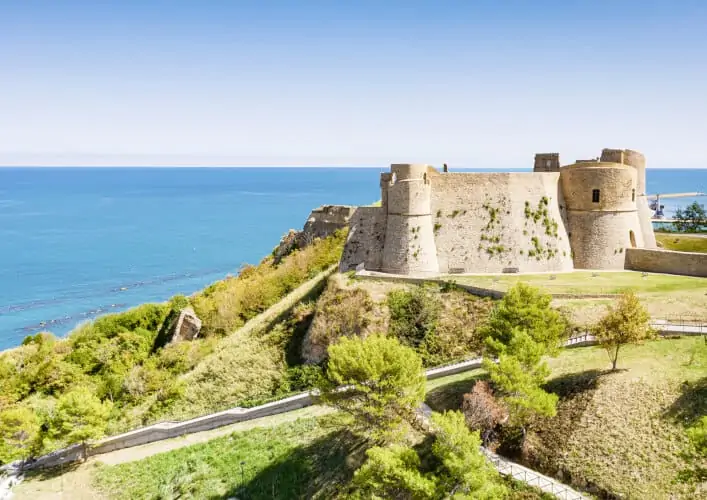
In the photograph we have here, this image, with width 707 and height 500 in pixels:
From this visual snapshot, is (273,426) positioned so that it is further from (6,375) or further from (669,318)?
(6,375)

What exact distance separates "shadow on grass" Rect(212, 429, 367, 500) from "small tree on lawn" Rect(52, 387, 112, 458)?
8.77 metres

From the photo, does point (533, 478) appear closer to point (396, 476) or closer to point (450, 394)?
point (396, 476)

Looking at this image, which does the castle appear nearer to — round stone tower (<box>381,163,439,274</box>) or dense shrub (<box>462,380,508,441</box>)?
round stone tower (<box>381,163,439,274</box>)

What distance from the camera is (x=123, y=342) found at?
3981cm

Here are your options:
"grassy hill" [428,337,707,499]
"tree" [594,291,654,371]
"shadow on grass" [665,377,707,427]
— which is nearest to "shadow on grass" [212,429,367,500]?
"grassy hill" [428,337,707,499]

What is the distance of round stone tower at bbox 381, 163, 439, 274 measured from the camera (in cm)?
3170

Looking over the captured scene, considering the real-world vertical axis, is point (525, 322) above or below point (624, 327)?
below

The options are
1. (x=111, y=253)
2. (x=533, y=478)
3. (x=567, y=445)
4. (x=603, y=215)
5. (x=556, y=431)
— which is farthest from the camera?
(x=111, y=253)

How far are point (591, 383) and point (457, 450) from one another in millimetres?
7392

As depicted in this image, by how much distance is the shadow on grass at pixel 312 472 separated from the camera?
18.8 metres

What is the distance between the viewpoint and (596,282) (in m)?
Answer: 29.0

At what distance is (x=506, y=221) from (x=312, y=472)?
19.6 m

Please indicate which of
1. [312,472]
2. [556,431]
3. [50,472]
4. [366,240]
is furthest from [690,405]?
[50,472]

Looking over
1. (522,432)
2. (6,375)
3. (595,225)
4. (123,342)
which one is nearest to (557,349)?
(522,432)
